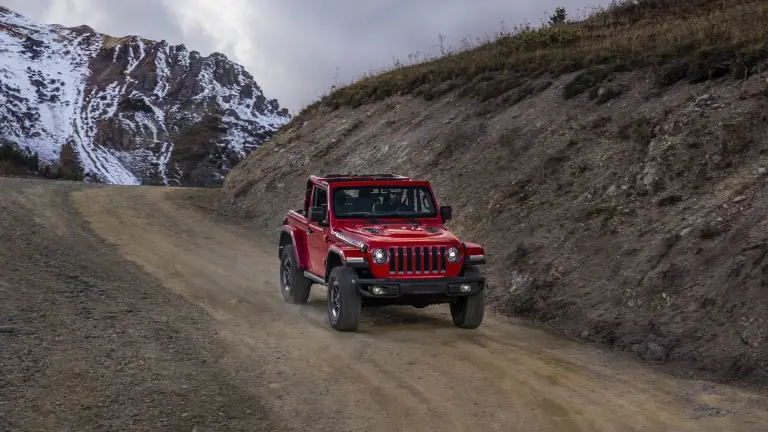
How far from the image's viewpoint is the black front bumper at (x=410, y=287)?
991 cm

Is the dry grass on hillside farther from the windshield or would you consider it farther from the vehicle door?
the vehicle door

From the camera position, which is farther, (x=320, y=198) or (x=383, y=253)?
(x=320, y=198)

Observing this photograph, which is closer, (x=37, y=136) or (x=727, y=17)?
(x=727, y=17)

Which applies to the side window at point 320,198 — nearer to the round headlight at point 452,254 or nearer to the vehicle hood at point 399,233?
the vehicle hood at point 399,233

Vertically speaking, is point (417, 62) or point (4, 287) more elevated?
point (417, 62)

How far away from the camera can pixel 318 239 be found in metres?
11.4

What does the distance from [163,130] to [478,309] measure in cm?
19027

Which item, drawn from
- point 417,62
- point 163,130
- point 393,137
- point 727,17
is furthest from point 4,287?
point 163,130

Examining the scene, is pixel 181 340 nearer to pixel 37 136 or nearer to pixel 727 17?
pixel 727 17

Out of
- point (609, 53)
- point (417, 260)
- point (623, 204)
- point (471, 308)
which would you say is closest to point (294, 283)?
point (417, 260)

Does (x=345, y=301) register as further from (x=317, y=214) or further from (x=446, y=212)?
(x=446, y=212)

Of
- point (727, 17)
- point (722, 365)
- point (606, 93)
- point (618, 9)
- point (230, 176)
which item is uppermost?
point (618, 9)

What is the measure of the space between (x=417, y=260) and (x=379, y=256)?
0.50 meters

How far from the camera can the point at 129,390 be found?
24.8ft
